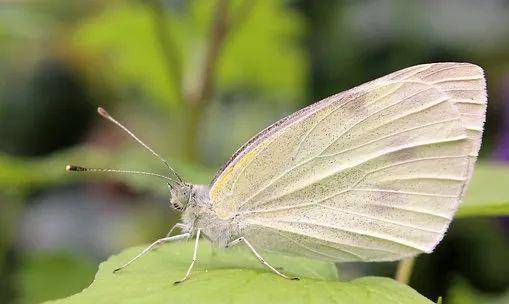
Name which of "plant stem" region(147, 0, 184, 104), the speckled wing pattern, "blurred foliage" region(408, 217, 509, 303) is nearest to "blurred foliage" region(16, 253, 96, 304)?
"plant stem" region(147, 0, 184, 104)

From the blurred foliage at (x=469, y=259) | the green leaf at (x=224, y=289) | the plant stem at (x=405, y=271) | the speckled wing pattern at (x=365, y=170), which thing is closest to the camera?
the green leaf at (x=224, y=289)

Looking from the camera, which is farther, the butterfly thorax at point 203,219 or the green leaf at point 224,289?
the butterfly thorax at point 203,219

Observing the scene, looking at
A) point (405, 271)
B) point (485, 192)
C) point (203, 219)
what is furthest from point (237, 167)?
point (485, 192)

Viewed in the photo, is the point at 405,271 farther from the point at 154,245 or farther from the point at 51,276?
the point at 51,276

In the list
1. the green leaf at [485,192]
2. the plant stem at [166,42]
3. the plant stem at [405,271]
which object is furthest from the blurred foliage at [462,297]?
the plant stem at [166,42]

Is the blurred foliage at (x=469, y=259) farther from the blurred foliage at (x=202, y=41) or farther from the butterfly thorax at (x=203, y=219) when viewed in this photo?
the butterfly thorax at (x=203, y=219)

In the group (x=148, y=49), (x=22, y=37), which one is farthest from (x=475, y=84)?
(x=22, y=37)
